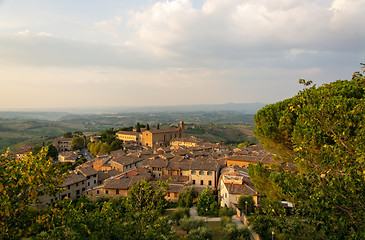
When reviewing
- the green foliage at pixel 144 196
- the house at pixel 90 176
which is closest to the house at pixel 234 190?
the green foliage at pixel 144 196

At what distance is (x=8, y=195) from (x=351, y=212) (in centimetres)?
821

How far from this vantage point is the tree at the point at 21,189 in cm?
591

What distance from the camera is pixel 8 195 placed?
19.4 feet

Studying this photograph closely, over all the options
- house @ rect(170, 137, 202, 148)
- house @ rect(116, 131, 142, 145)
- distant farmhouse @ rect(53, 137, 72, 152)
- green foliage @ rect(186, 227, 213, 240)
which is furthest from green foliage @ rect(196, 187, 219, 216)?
distant farmhouse @ rect(53, 137, 72, 152)

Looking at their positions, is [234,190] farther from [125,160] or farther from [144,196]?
[125,160]

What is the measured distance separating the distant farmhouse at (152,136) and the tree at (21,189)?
229 ft

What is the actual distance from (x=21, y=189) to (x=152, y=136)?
7034 cm

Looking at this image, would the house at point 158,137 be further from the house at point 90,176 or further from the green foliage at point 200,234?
the green foliage at point 200,234

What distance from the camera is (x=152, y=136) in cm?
7612

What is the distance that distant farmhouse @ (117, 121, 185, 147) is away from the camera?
76.7 m

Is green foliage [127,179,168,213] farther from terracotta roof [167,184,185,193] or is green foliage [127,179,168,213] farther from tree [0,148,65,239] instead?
terracotta roof [167,184,185,193]

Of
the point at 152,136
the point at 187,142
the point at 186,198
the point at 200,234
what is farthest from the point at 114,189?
the point at 152,136

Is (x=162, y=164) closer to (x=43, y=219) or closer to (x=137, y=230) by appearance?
(x=137, y=230)

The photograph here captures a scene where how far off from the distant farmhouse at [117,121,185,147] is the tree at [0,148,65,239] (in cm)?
6984
